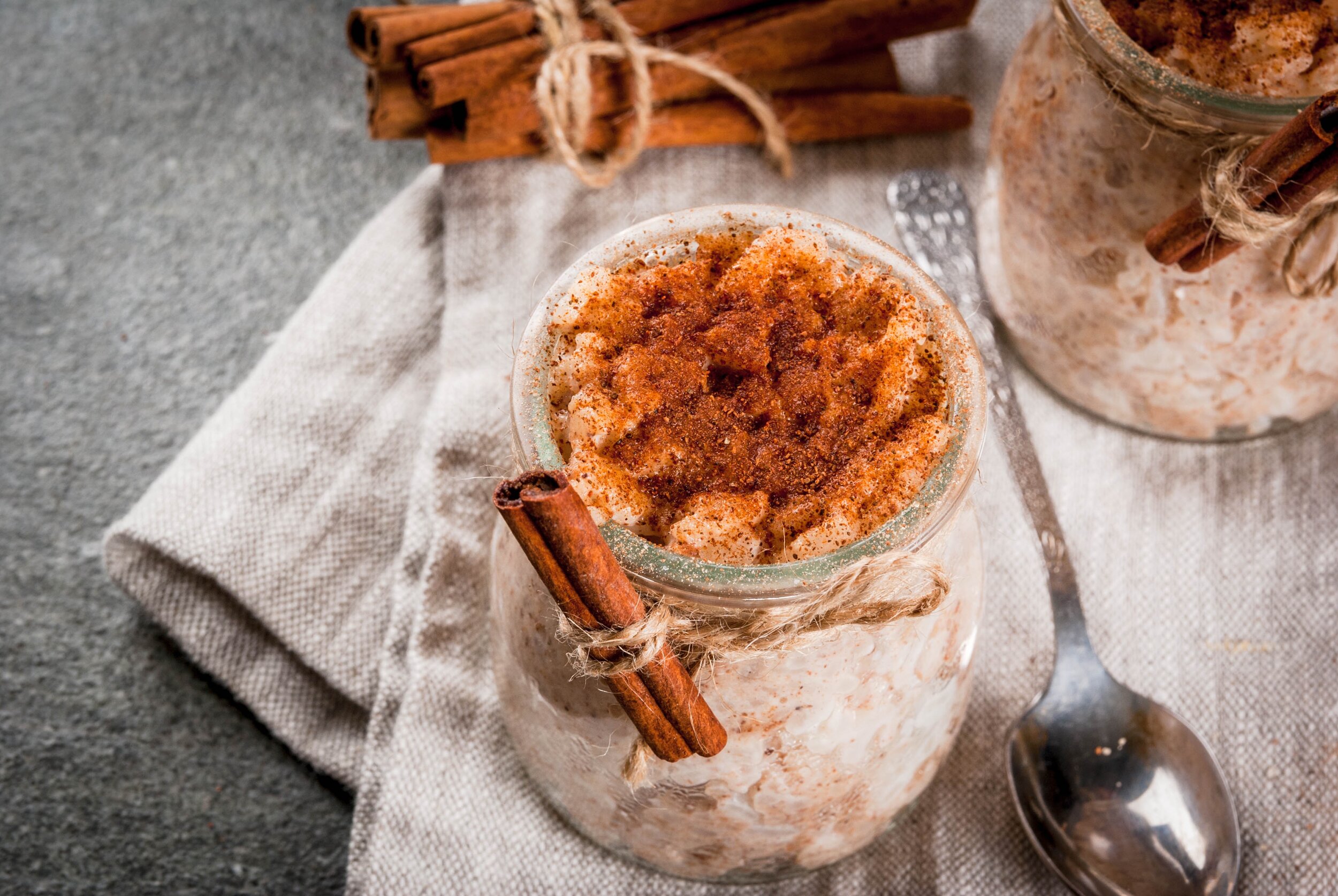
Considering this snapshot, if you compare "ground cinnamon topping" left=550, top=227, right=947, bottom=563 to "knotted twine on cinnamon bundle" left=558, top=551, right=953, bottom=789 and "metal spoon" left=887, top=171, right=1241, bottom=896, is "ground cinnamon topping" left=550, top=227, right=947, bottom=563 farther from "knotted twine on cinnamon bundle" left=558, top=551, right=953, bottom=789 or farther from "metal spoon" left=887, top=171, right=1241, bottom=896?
"metal spoon" left=887, top=171, right=1241, bottom=896

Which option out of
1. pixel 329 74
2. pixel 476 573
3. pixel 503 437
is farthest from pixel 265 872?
pixel 329 74

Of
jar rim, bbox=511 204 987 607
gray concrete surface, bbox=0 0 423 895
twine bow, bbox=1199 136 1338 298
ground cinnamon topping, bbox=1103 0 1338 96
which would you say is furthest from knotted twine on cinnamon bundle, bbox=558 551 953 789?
gray concrete surface, bbox=0 0 423 895

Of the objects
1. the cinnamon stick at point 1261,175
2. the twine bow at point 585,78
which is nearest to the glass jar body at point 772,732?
the cinnamon stick at point 1261,175

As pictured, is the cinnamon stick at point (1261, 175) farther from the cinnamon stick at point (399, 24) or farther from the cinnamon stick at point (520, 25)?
the cinnamon stick at point (399, 24)

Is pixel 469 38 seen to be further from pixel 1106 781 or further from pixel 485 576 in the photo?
pixel 1106 781

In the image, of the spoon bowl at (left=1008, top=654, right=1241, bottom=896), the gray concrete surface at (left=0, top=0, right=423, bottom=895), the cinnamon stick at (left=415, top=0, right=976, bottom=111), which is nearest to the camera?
the spoon bowl at (left=1008, top=654, right=1241, bottom=896)

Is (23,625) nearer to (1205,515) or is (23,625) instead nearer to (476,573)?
(476,573)
